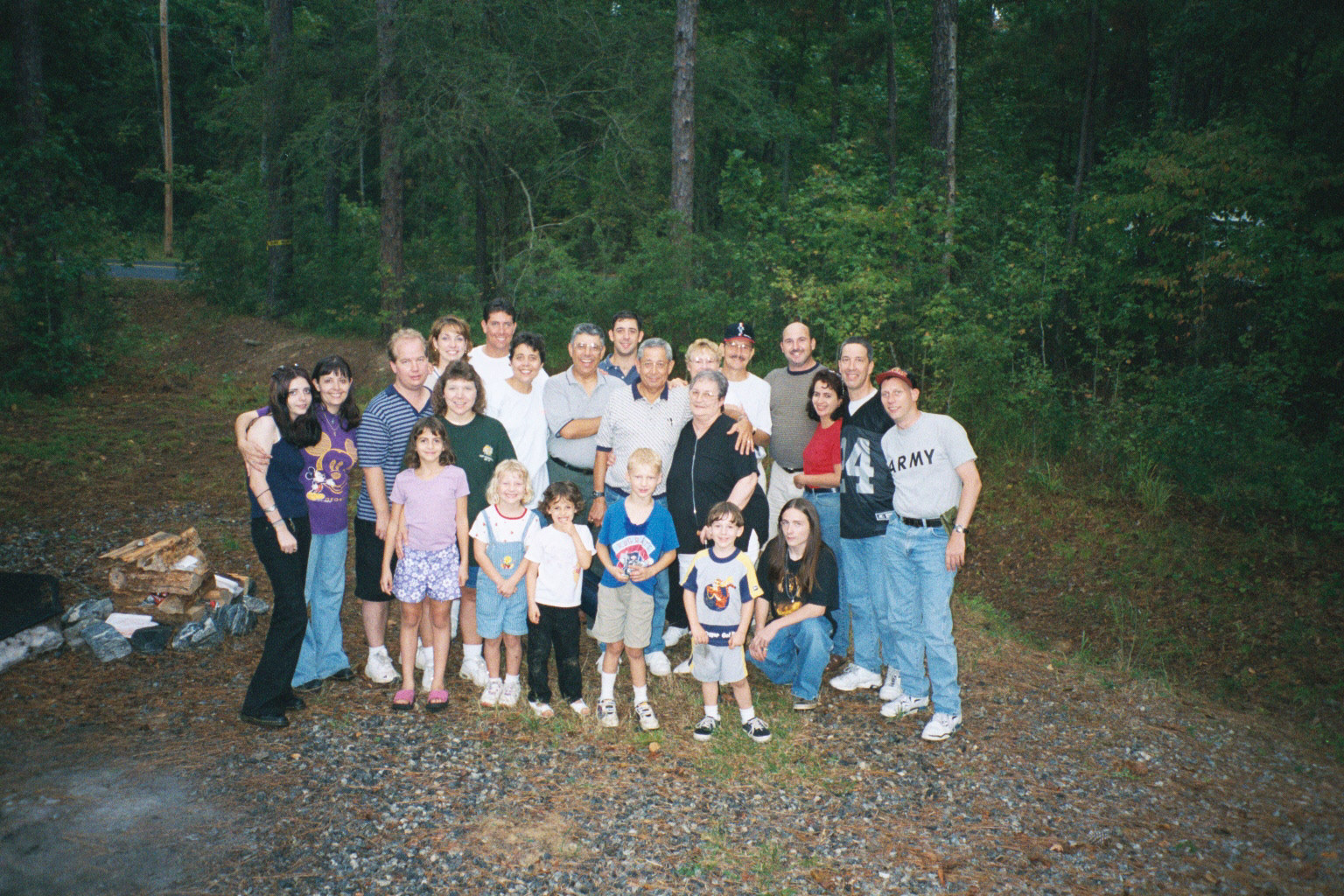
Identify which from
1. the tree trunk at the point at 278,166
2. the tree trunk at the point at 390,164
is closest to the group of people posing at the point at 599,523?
the tree trunk at the point at 390,164

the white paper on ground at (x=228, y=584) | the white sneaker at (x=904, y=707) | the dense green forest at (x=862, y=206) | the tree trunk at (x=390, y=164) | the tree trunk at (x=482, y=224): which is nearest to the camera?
the white sneaker at (x=904, y=707)

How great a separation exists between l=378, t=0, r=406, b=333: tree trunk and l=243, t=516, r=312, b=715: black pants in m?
11.3

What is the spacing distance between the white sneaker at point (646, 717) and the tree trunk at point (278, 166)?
14966mm

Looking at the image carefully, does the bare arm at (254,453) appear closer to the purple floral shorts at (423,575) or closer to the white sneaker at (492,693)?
the purple floral shorts at (423,575)

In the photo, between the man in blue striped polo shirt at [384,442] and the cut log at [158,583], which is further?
the cut log at [158,583]

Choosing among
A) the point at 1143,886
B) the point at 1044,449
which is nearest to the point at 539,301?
the point at 1044,449

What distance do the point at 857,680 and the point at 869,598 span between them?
0.55 m

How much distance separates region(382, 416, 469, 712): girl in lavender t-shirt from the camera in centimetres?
496

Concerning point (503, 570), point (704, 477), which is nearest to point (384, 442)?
point (503, 570)

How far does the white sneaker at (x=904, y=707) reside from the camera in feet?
17.8

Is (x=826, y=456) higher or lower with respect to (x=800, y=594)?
higher

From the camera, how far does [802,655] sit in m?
5.59

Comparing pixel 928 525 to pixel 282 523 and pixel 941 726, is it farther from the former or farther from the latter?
pixel 282 523

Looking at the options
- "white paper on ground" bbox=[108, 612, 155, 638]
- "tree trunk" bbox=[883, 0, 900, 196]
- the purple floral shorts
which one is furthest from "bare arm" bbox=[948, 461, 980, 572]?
"tree trunk" bbox=[883, 0, 900, 196]
